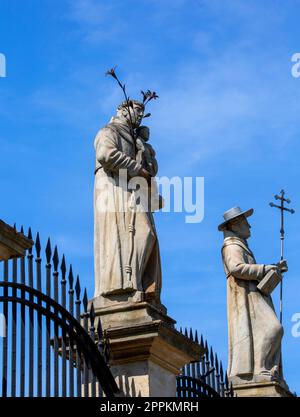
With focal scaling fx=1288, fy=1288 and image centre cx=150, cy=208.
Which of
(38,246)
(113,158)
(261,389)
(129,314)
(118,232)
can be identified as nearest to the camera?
(38,246)

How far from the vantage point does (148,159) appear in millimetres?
13977

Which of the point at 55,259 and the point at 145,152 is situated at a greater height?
the point at 145,152

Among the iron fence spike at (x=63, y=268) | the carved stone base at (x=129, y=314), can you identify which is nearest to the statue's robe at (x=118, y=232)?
the carved stone base at (x=129, y=314)

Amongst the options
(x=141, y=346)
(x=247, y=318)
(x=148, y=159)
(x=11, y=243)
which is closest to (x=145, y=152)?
(x=148, y=159)

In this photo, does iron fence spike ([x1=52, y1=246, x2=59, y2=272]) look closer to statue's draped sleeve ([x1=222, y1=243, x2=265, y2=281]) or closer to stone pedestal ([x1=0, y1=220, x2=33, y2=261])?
stone pedestal ([x1=0, y1=220, x2=33, y2=261])

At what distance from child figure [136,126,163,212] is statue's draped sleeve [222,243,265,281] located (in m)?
3.12

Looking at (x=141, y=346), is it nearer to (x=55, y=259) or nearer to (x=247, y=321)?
(x=55, y=259)

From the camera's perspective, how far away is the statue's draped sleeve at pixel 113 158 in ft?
44.5

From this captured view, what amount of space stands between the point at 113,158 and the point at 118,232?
0.79m

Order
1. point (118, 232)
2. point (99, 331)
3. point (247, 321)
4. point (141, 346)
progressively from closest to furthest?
point (99, 331)
point (141, 346)
point (118, 232)
point (247, 321)
